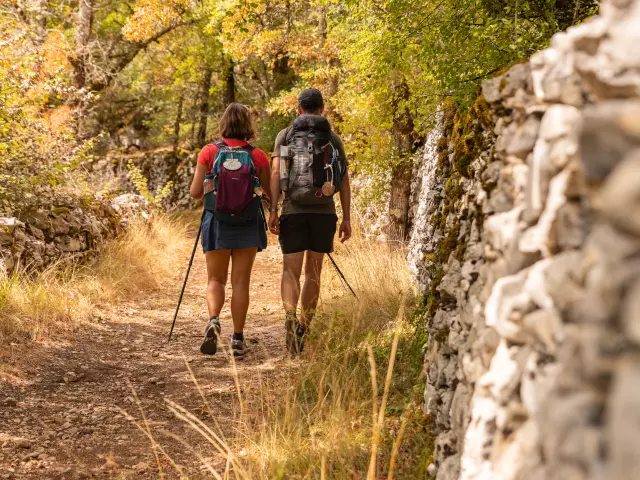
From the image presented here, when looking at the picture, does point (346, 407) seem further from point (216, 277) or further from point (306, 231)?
point (216, 277)

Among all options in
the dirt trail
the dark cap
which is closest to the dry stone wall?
the dirt trail

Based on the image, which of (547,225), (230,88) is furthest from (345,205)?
(230,88)

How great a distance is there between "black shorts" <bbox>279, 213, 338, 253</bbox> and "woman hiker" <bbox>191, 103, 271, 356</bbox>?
0.25 metres

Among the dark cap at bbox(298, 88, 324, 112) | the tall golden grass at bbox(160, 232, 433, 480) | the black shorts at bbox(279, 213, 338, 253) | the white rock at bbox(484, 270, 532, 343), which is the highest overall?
the dark cap at bbox(298, 88, 324, 112)

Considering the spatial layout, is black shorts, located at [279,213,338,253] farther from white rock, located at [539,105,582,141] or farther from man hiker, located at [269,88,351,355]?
white rock, located at [539,105,582,141]

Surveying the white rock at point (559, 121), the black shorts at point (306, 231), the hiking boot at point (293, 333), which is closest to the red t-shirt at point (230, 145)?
the black shorts at point (306, 231)

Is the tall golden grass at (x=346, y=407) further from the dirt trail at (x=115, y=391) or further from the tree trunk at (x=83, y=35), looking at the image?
the tree trunk at (x=83, y=35)

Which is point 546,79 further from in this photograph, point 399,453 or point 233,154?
point 233,154

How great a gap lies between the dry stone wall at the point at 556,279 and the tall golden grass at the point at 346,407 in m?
0.37

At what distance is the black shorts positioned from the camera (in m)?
4.63

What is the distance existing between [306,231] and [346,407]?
1.56 metres

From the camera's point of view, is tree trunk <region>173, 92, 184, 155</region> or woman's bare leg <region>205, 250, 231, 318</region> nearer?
woman's bare leg <region>205, 250, 231, 318</region>

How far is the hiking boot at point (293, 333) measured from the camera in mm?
4559

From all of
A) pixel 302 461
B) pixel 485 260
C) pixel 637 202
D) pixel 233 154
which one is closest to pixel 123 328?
pixel 233 154
